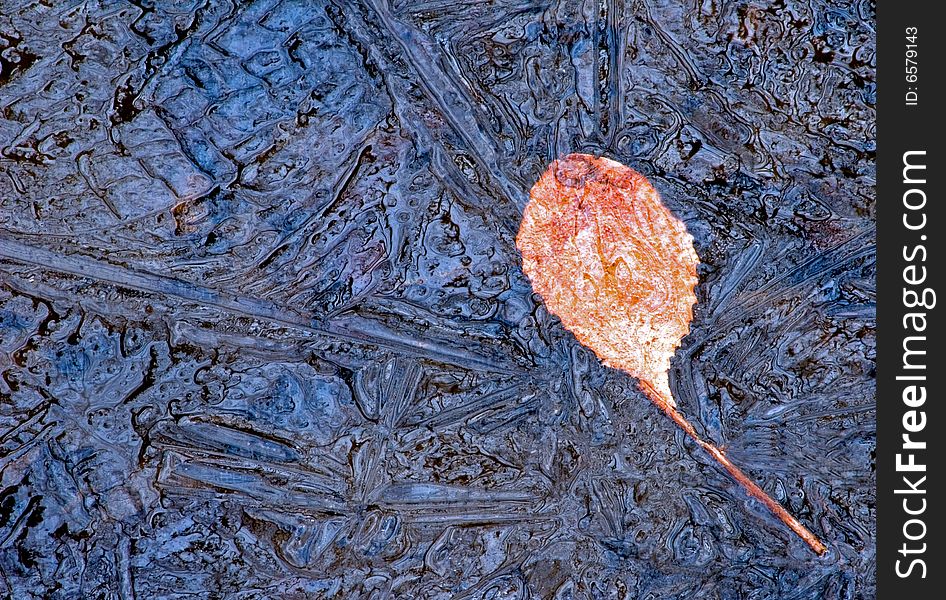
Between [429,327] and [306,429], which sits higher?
[429,327]

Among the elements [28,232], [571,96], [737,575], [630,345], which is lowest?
[737,575]

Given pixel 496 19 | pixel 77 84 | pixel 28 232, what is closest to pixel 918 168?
pixel 496 19

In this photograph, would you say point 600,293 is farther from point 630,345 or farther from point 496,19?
point 496,19

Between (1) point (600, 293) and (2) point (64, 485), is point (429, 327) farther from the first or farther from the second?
(2) point (64, 485)

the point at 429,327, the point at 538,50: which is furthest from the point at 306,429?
the point at 538,50

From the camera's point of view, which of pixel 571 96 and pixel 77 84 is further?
pixel 571 96

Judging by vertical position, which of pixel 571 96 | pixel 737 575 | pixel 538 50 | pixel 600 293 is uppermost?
pixel 538 50
